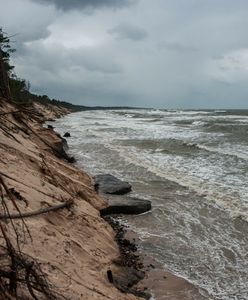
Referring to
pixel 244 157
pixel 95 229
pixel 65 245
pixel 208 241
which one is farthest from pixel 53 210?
pixel 244 157

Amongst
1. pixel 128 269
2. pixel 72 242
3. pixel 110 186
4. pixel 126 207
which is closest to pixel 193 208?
pixel 126 207

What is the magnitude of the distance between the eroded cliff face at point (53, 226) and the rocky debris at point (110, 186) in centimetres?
362

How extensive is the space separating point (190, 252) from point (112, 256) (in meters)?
2.14

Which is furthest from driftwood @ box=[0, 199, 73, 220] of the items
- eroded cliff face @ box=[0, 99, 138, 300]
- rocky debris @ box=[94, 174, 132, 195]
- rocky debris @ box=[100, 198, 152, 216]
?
rocky debris @ box=[94, 174, 132, 195]

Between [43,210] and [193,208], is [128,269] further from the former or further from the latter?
[193,208]

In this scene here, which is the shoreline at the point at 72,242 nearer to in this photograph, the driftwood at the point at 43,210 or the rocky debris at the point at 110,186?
the driftwood at the point at 43,210

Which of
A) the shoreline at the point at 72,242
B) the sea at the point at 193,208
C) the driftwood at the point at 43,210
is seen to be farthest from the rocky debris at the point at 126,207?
the driftwood at the point at 43,210

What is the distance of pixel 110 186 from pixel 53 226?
23.9 feet

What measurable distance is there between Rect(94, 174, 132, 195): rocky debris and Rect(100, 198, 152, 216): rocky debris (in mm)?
1330

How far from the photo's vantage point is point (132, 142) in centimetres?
2961

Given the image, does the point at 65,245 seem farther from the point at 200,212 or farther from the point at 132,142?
the point at 132,142

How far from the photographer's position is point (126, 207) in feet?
36.6

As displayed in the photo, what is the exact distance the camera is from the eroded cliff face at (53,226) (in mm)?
4703

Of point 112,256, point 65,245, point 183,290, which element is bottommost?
point 183,290
